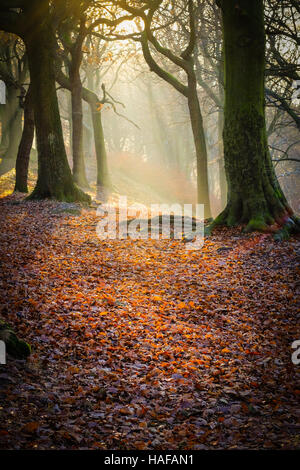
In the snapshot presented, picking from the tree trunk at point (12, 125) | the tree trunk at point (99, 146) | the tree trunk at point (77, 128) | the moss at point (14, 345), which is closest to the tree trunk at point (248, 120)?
the moss at point (14, 345)

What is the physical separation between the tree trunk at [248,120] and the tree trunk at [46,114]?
5693mm

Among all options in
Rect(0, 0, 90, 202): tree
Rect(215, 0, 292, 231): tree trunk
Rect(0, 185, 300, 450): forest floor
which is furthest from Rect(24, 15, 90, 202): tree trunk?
Rect(215, 0, 292, 231): tree trunk

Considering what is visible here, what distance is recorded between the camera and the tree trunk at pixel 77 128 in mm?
17203

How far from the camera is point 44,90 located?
38.9 ft

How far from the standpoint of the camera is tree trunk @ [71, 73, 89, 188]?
17203mm

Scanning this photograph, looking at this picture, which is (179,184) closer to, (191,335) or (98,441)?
(191,335)

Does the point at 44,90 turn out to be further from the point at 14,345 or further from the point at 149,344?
the point at 14,345

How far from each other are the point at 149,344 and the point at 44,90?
9696mm

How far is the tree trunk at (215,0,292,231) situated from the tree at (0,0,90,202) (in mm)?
5670

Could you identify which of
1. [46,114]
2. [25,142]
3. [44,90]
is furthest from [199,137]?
[25,142]

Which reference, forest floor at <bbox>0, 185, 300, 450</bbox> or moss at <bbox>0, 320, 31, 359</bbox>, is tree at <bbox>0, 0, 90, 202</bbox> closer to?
forest floor at <bbox>0, 185, 300, 450</bbox>

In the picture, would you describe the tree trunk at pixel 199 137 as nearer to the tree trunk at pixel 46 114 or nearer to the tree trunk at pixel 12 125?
the tree trunk at pixel 46 114
